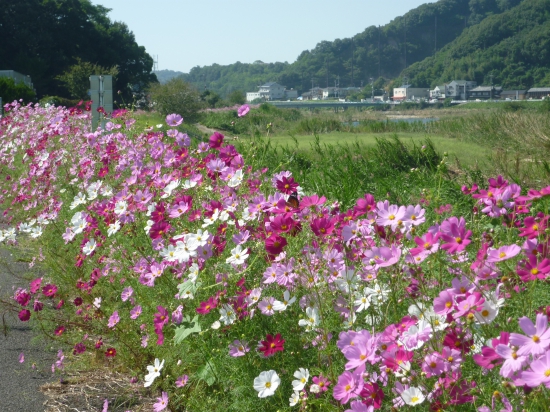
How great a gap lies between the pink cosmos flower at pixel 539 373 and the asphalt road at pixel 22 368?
6.90 feet

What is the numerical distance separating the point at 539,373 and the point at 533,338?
0.06 m

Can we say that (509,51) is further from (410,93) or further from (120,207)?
(120,207)

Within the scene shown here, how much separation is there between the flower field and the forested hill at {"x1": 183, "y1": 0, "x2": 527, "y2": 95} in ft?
460

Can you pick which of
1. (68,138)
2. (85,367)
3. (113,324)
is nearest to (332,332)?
(113,324)

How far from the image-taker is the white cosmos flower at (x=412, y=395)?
1348 mm

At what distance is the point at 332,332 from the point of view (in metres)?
1.96

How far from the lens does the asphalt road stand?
8.41ft

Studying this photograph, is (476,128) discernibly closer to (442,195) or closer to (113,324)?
(442,195)

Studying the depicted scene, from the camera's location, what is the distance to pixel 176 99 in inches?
1019

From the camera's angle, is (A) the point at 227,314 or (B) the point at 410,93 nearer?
(A) the point at 227,314

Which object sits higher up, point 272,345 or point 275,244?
point 275,244

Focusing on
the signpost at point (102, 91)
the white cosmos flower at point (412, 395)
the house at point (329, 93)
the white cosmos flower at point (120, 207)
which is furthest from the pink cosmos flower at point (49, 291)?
the house at point (329, 93)

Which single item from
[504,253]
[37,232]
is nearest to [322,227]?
[504,253]

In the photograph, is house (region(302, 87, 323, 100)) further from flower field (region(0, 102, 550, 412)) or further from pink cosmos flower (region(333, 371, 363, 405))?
pink cosmos flower (region(333, 371, 363, 405))
